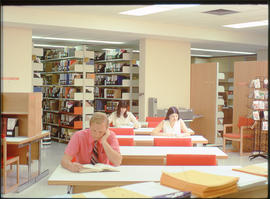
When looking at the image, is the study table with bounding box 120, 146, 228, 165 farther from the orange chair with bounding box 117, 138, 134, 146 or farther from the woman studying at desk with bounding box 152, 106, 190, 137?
the woman studying at desk with bounding box 152, 106, 190, 137

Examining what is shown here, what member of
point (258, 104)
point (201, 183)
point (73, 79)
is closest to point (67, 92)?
point (73, 79)

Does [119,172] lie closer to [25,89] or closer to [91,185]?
[91,185]

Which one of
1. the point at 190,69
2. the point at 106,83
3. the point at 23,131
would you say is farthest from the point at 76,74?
the point at 23,131

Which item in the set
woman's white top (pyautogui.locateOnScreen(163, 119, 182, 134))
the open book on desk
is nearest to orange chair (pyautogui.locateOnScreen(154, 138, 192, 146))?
woman's white top (pyautogui.locateOnScreen(163, 119, 182, 134))

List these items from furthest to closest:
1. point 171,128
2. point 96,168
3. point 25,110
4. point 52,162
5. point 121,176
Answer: point 52,162
point 171,128
point 25,110
point 96,168
point 121,176

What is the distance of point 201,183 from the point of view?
261 centimetres

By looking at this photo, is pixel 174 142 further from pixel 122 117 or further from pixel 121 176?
pixel 122 117

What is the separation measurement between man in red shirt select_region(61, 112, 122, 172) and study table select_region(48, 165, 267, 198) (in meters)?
0.25

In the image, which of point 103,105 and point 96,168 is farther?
point 103,105

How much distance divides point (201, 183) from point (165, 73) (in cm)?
A: 793

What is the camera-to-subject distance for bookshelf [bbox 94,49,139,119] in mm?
10875

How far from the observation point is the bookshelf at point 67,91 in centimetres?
1039

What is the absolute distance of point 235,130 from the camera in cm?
1044

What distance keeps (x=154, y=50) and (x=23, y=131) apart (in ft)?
15.5
